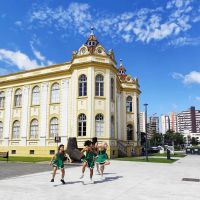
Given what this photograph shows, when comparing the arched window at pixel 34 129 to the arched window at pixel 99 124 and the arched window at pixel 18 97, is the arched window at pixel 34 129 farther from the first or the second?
the arched window at pixel 99 124

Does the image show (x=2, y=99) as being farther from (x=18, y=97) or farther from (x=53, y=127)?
(x=53, y=127)

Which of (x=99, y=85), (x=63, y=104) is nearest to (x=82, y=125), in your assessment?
(x=63, y=104)

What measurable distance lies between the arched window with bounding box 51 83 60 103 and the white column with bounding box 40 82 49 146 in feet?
2.67

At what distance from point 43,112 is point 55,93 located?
111 inches

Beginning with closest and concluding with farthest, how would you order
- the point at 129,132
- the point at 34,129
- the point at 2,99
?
1. the point at 34,129
2. the point at 2,99
3. the point at 129,132

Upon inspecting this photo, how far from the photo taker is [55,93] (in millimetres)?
34500

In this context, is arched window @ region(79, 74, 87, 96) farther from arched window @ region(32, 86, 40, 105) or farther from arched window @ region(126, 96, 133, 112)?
arched window @ region(126, 96, 133, 112)

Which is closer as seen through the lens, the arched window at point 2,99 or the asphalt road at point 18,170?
the asphalt road at point 18,170

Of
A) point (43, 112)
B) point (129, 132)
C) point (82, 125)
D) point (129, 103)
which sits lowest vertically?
point (129, 132)

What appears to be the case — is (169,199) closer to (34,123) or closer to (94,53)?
(94,53)

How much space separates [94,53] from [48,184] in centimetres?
2261

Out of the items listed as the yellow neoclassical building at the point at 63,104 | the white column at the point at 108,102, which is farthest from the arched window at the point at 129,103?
the white column at the point at 108,102

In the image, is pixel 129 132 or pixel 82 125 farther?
pixel 129 132

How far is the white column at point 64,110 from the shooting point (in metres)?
32.3
